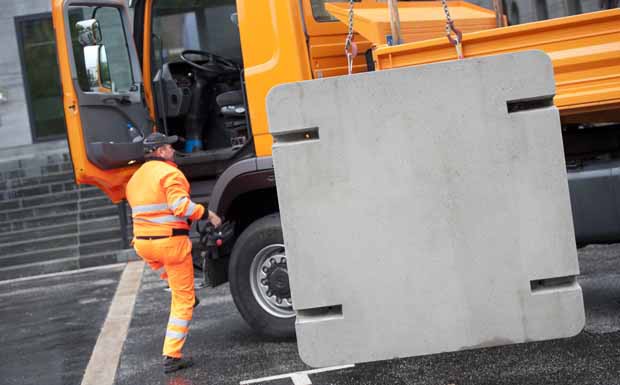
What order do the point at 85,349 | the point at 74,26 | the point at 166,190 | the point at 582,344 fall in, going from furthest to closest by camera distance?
the point at 85,349, the point at 74,26, the point at 166,190, the point at 582,344

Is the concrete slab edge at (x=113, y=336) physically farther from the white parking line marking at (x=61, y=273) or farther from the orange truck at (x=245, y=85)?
the white parking line marking at (x=61, y=273)

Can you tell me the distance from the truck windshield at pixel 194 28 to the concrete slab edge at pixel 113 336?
2369 millimetres

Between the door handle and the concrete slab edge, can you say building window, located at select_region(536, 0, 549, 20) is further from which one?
the concrete slab edge

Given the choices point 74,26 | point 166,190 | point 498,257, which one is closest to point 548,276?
point 498,257

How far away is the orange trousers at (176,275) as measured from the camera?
6.91m

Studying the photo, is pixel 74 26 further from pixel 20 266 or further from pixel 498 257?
→ pixel 20 266

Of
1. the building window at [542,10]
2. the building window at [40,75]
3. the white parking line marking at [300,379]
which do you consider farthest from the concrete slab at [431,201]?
the building window at [40,75]

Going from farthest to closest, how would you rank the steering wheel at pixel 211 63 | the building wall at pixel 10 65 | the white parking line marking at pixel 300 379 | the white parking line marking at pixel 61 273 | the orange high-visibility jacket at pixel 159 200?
the building wall at pixel 10 65
the white parking line marking at pixel 61 273
the steering wheel at pixel 211 63
the orange high-visibility jacket at pixel 159 200
the white parking line marking at pixel 300 379

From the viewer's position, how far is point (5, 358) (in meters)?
8.24

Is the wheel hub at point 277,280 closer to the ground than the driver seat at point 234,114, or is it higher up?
closer to the ground

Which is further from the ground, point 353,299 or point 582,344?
point 353,299

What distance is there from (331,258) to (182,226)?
3.66 metres

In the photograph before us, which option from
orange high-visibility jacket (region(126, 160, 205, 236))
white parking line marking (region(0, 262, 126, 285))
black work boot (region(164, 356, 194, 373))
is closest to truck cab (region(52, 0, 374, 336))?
orange high-visibility jacket (region(126, 160, 205, 236))

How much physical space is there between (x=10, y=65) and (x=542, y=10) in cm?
1338
